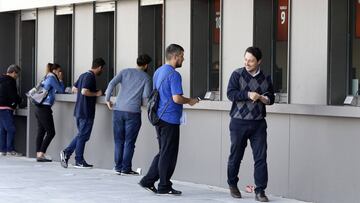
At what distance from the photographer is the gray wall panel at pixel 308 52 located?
10.5 metres

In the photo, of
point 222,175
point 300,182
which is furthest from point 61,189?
point 300,182

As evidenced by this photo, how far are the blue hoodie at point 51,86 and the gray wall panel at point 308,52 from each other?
5.88 meters

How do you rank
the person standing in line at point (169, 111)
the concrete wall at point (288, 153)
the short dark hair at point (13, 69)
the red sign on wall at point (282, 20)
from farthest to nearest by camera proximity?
the short dark hair at point (13, 69) < the red sign on wall at point (282, 20) < the person standing in line at point (169, 111) < the concrete wall at point (288, 153)

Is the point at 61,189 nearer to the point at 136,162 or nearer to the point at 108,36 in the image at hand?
the point at 136,162

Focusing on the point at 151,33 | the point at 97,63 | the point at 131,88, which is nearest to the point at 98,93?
the point at 97,63

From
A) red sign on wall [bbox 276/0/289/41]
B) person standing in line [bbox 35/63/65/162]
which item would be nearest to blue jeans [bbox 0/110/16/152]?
person standing in line [bbox 35/63/65/162]

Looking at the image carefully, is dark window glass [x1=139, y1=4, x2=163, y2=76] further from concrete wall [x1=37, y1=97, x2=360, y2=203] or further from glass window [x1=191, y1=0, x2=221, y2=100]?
glass window [x1=191, y1=0, x2=221, y2=100]

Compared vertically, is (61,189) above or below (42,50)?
below

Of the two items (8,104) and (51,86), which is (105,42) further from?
(8,104)

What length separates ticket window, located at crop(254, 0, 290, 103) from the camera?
11.6 m

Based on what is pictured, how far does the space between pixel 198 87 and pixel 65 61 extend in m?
4.80

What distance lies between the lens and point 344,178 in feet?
33.2

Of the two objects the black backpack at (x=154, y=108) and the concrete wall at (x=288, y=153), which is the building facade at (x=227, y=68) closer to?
the concrete wall at (x=288, y=153)

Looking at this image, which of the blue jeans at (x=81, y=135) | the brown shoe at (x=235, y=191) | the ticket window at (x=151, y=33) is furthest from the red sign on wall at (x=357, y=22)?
the blue jeans at (x=81, y=135)
